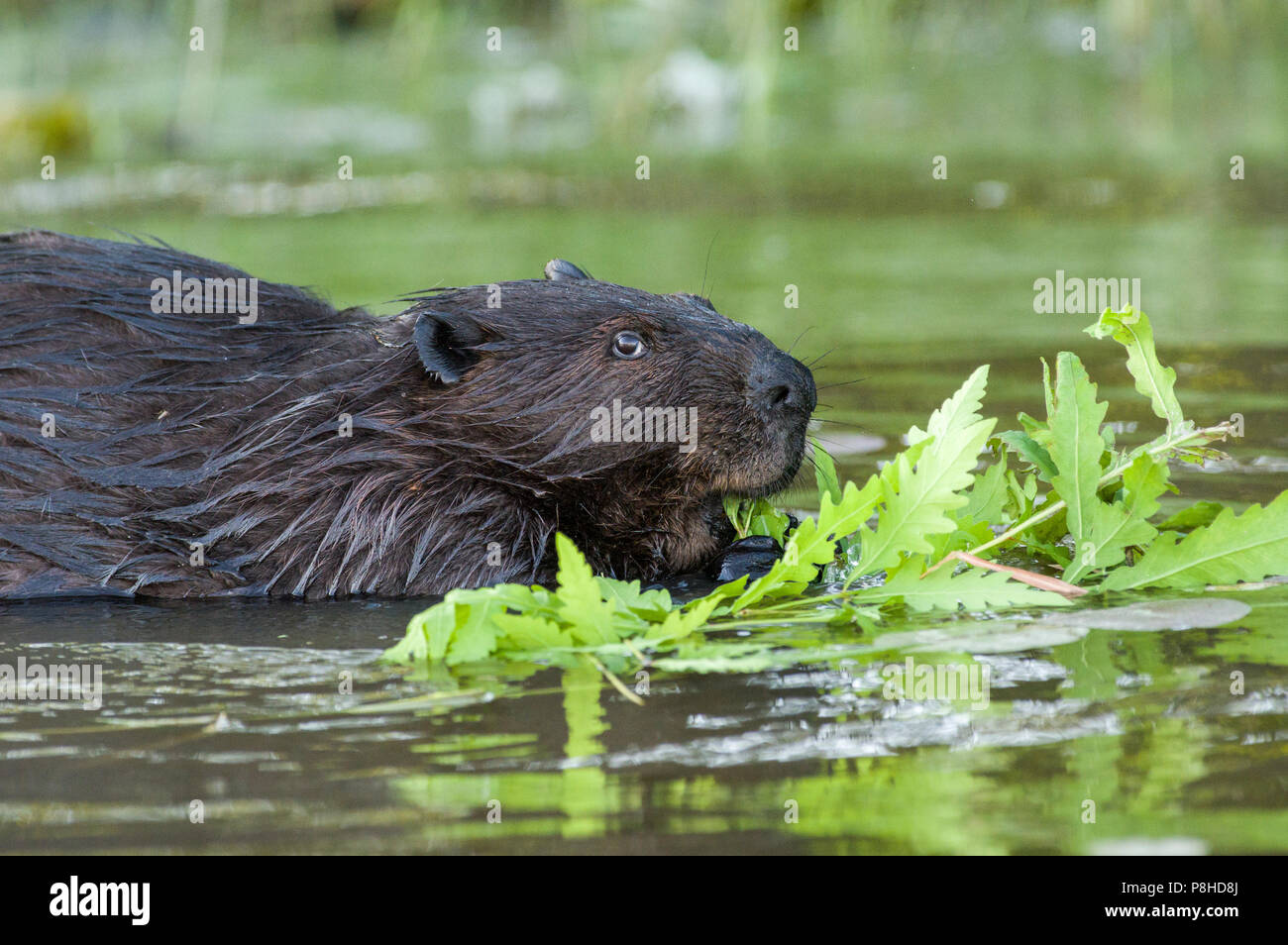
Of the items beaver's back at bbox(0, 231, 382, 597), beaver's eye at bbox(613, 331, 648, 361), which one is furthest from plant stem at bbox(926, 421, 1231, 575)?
beaver's back at bbox(0, 231, 382, 597)

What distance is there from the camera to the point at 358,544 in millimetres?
4762

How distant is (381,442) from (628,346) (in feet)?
2.41

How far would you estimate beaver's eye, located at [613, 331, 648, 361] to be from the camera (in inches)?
191

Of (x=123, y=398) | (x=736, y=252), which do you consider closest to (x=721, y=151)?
(x=736, y=252)

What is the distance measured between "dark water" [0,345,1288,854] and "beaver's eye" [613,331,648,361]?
966 mm

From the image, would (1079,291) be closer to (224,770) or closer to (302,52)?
(224,770)

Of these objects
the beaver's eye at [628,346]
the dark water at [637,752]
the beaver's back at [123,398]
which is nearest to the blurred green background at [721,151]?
the beaver's back at [123,398]

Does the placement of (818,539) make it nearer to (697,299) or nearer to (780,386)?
(780,386)

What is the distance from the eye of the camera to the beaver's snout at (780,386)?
474cm

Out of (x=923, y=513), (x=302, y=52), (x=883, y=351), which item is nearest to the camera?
(x=923, y=513)

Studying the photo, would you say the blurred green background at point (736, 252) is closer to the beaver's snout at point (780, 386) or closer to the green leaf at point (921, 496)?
the green leaf at point (921, 496)
